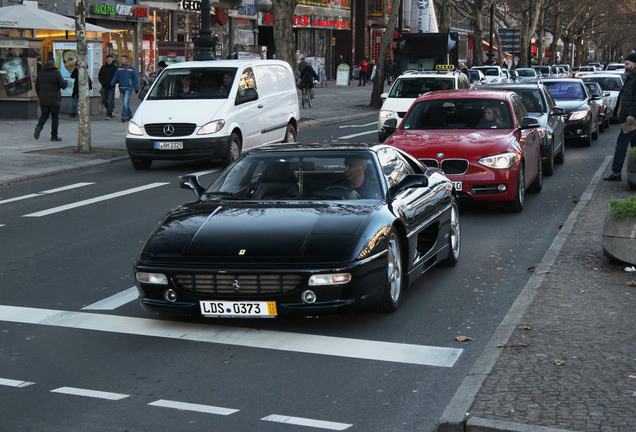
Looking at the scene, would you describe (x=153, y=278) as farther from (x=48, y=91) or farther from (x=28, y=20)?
(x=28, y=20)

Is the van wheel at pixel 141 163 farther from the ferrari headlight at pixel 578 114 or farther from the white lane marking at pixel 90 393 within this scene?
the white lane marking at pixel 90 393

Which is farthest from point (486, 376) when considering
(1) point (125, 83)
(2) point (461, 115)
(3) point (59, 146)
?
(1) point (125, 83)

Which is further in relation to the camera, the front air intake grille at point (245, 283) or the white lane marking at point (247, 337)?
the front air intake grille at point (245, 283)

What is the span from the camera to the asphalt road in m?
5.59

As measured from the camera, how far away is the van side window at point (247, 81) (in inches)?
776

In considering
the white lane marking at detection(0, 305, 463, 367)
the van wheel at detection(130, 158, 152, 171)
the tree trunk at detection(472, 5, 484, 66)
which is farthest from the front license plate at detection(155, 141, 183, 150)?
the tree trunk at detection(472, 5, 484, 66)

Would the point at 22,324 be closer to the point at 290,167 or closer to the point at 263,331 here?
the point at 263,331

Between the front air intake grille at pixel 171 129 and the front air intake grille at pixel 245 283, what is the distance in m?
11.6

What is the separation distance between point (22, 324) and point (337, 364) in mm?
2667

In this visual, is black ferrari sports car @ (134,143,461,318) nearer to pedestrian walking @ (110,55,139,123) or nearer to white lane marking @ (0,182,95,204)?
white lane marking @ (0,182,95,204)

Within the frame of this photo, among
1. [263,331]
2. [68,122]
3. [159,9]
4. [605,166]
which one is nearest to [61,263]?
[263,331]

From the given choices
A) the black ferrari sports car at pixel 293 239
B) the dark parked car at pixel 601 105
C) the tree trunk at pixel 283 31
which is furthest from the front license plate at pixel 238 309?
the tree trunk at pixel 283 31

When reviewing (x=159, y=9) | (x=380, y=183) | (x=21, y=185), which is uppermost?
(x=159, y=9)

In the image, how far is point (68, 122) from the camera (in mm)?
28875
